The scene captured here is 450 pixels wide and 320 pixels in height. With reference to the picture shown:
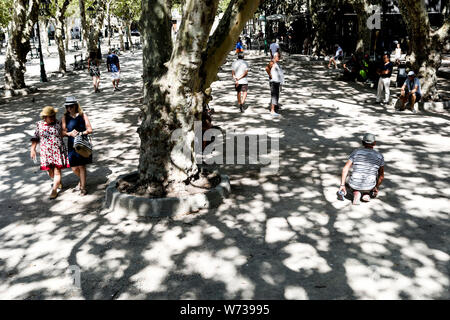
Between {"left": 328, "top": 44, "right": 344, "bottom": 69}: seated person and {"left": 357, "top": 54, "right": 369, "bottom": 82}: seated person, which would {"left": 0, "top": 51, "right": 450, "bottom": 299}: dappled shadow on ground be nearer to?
{"left": 357, "top": 54, "right": 369, "bottom": 82}: seated person

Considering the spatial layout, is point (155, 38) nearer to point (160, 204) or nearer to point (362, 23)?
point (160, 204)

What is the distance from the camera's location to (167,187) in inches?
260

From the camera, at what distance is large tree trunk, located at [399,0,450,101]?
1238 cm

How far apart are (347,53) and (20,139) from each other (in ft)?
80.1

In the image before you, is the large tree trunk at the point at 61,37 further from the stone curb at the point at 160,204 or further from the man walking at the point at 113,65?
the stone curb at the point at 160,204

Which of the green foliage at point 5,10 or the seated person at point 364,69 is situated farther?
the green foliage at point 5,10

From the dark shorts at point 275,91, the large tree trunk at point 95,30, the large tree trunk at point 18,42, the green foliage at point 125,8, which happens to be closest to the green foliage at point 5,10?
the green foliage at point 125,8

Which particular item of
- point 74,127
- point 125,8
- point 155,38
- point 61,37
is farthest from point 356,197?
point 125,8

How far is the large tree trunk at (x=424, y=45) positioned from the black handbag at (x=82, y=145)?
10324mm

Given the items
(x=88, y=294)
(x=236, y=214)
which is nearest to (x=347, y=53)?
(x=236, y=214)

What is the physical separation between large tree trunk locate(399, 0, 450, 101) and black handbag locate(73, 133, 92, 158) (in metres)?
10.3

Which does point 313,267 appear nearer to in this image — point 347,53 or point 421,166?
point 421,166

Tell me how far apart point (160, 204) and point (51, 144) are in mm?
2364

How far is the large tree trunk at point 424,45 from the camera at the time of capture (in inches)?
488
